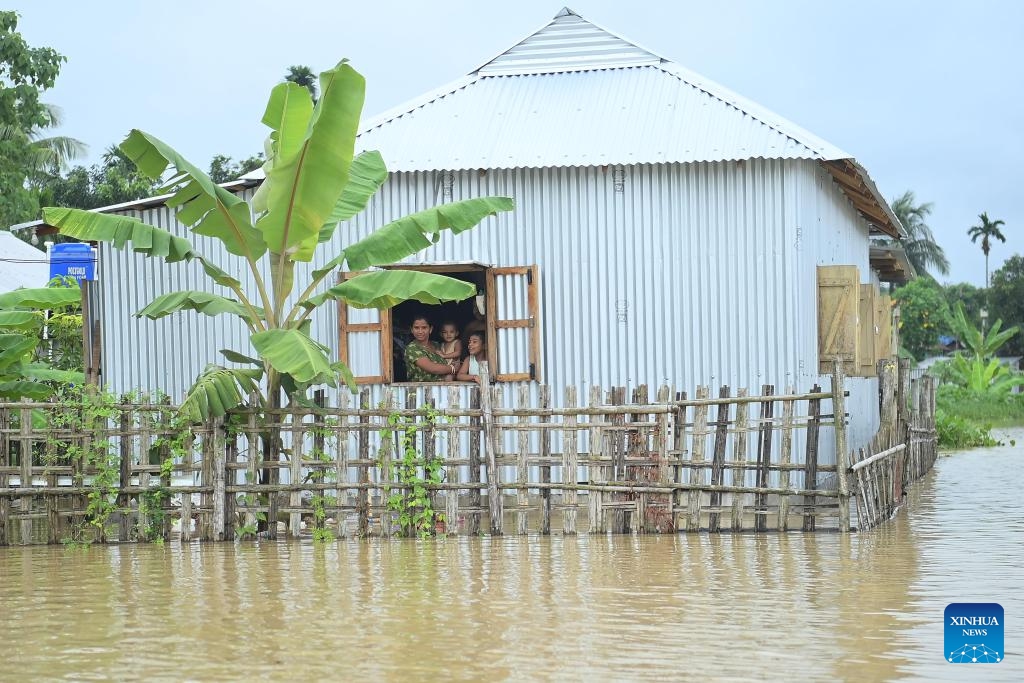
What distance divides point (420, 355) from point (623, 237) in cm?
Answer: 273

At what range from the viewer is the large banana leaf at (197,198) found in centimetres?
1103

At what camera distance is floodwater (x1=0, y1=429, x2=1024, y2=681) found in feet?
21.1

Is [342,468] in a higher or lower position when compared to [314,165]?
lower

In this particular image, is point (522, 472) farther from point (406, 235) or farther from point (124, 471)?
point (124, 471)

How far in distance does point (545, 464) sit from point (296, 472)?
6.99 ft

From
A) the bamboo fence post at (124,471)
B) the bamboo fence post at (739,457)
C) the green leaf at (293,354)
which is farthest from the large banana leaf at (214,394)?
the bamboo fence post at (739,457)

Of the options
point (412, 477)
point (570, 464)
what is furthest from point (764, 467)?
point (412, 477)

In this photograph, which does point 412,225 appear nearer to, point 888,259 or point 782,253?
point 782,253

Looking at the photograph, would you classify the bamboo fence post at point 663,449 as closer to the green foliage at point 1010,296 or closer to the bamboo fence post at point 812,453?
the bamboo fence post at point 812,453

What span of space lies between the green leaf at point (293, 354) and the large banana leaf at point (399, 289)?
1.87 ft

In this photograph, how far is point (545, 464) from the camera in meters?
11.4

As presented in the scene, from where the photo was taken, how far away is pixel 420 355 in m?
15.1

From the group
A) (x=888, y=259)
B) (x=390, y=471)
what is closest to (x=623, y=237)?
(x=390, y=471)

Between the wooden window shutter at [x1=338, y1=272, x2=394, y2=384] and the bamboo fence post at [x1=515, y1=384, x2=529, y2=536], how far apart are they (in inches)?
126
